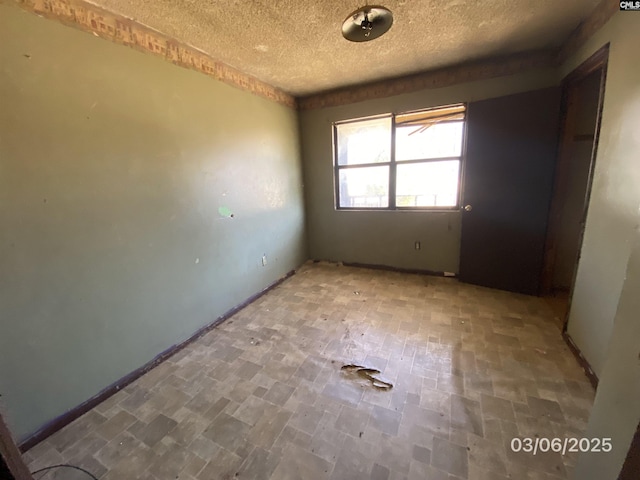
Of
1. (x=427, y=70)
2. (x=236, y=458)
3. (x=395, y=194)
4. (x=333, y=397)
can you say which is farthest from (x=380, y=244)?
(x=236, y=458)

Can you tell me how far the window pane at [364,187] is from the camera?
150 inches

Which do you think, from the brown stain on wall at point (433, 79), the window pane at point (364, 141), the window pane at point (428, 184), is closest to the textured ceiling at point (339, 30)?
the brown stain on wall at point (433, 79)

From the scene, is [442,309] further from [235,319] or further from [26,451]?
[26,451]

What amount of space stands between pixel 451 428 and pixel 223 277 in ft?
7.67

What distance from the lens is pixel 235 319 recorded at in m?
2.78

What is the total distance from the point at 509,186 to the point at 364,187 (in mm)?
1845

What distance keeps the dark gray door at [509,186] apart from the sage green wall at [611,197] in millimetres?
768

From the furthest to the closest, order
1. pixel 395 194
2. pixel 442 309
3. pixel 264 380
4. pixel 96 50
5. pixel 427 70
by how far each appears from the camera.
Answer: pixel 395 194, pixel 427 70, pixel 442 309, pixel 264 380, pixel 96 50

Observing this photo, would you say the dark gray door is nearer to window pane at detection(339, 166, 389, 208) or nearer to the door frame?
the door frame

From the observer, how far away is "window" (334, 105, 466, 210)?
10.9 ft

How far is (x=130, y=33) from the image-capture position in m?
1.86

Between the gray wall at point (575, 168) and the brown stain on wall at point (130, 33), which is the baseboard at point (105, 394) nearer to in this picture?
the brown stain on wall at point (130, 33)

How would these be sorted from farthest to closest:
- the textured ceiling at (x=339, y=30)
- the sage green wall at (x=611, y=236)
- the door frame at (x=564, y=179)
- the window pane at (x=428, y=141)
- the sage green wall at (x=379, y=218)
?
the window pane at (x=428, y=141) → the sage green wall at (x=379, y=218) → the door frame at (x=564, y=179) → the textured ceiling at (x=339, y=30) → the sage green wall at (x=611, y=236)

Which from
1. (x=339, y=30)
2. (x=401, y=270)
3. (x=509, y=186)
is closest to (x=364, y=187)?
(x=401, y=270)
